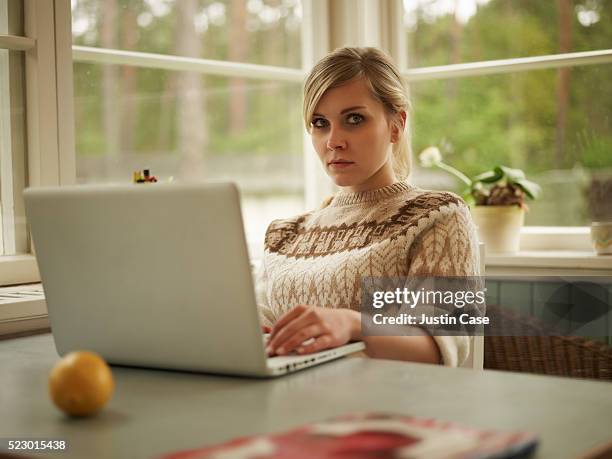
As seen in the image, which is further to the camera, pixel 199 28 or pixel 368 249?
pixel 199 28

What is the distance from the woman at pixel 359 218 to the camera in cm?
181

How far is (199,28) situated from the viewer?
2805 millimetres

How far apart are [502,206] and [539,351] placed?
1.86 ft

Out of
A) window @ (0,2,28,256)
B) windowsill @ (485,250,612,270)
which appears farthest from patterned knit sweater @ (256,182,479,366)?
windowsill @ (485,250,612,270)

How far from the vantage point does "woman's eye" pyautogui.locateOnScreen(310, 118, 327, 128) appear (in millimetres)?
2012

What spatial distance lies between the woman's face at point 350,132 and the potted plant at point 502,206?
87 cm

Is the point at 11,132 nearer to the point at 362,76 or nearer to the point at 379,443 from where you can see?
the point at 362,76

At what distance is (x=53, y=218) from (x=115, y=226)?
15 cm

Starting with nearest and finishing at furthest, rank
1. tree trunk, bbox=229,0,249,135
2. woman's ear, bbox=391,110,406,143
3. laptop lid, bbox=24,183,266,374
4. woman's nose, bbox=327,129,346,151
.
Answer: laptop lid, bbox=24,183,266,374, woman's nose, bbox=327,129,346,151, woman's ear, bbox=391,110,406,143, tree trunk, bbox=229,0,249,135

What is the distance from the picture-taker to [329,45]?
3.14m

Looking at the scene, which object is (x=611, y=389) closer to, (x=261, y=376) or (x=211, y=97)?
(x=261, y=376)

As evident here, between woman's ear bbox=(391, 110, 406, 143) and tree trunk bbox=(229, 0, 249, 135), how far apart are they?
972 millimetres

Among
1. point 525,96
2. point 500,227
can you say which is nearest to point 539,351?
point 500,227

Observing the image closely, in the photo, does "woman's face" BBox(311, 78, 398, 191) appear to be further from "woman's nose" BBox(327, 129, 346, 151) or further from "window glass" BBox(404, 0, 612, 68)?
"window glass" BBox(404, 0, 612, 68)
